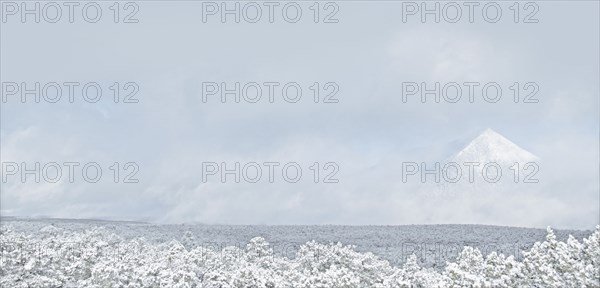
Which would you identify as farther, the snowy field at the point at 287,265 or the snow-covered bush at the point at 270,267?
the snowy field at the point at 287,265

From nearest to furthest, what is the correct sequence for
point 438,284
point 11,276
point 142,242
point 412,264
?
1. point 438,284
2. point 11,276
3. point 412,264
4. point 142,242

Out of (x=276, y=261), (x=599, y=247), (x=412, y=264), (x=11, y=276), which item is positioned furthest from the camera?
(x=276, y=261)

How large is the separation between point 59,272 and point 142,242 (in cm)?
1795

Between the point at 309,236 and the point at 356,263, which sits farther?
the point at 309,236

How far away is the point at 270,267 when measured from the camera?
3572 cm

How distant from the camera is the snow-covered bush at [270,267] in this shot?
81.1ft

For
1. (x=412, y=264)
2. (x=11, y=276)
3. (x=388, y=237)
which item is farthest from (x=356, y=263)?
(x=388, y=237)

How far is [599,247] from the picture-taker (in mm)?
25953

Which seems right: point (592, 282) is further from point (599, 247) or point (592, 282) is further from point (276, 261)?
point (276, 261)

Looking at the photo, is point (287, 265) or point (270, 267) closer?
point (287, 265)

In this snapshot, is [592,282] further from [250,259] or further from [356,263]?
[250,259]

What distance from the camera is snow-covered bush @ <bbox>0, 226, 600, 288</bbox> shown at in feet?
81.1

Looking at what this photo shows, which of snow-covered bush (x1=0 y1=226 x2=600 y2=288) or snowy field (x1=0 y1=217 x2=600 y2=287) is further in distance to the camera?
snowy field (x1=0 y1=217 x2=600 y2=287)

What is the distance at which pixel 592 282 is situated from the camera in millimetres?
23781
